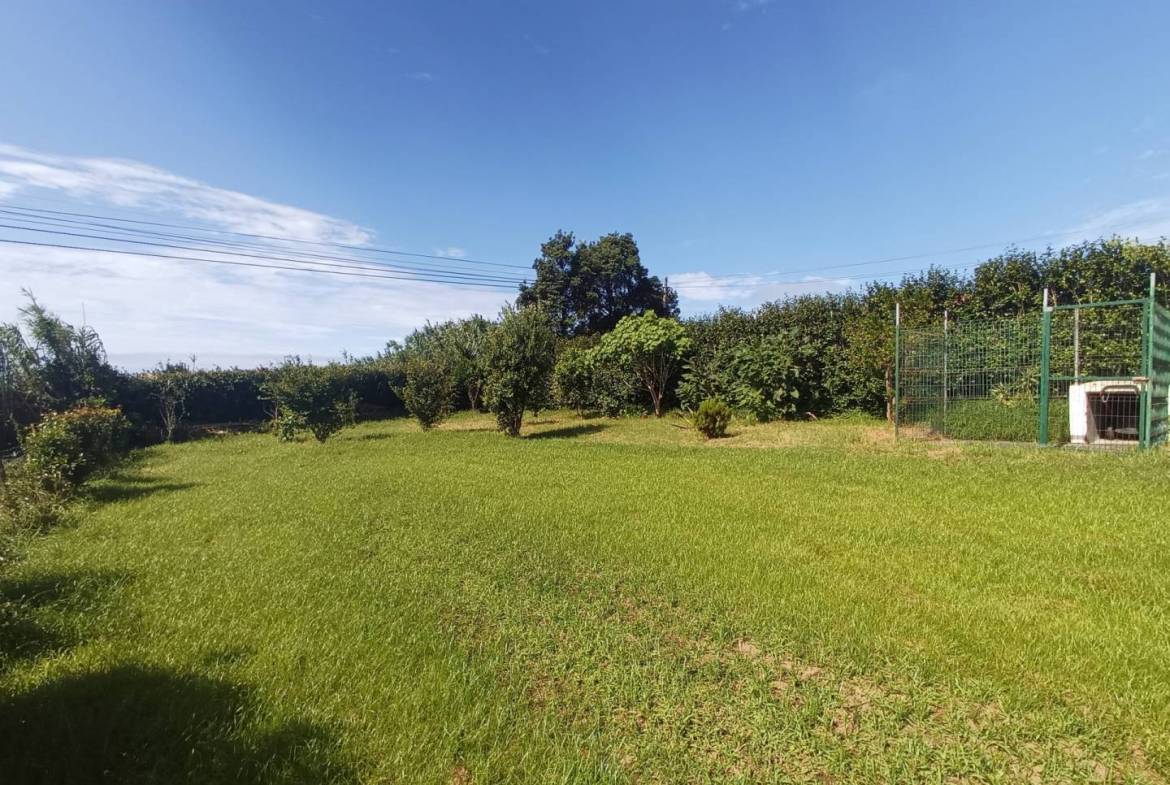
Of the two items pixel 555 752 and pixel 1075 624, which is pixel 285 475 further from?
pixel 1075 624

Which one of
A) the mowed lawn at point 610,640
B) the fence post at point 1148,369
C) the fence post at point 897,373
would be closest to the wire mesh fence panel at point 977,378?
the fence post at point 897,373

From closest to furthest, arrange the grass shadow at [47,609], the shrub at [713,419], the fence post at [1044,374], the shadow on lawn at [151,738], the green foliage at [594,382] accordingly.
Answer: the shadow on lawn at [151,738], the grass shadow at [47,609], the fence post at [1044,374], the shrub at [713,419], the green foliage at [594,382]

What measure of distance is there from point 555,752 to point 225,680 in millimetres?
1641

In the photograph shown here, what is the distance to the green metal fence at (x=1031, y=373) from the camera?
799 cm

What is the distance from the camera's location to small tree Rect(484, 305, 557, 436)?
12203 millimetres

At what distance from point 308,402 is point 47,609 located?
31.7ft

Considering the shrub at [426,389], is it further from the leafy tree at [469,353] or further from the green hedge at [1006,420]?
the green hedge at [1006,420]

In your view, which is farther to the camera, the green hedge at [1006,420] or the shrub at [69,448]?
the green hedge at [1006,420]

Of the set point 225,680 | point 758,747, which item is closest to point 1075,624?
point 758,747

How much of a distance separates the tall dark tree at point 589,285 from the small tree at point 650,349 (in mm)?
9053

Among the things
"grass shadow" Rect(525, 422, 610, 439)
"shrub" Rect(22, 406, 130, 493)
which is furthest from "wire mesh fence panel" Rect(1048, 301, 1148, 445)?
"shrub" Rect(22, 406, 130, 493)

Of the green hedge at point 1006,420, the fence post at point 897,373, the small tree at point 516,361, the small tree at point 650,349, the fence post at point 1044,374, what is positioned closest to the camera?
the fence post at point 1044,374

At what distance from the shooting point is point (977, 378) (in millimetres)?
9125

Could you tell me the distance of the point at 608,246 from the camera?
84.4 ft
